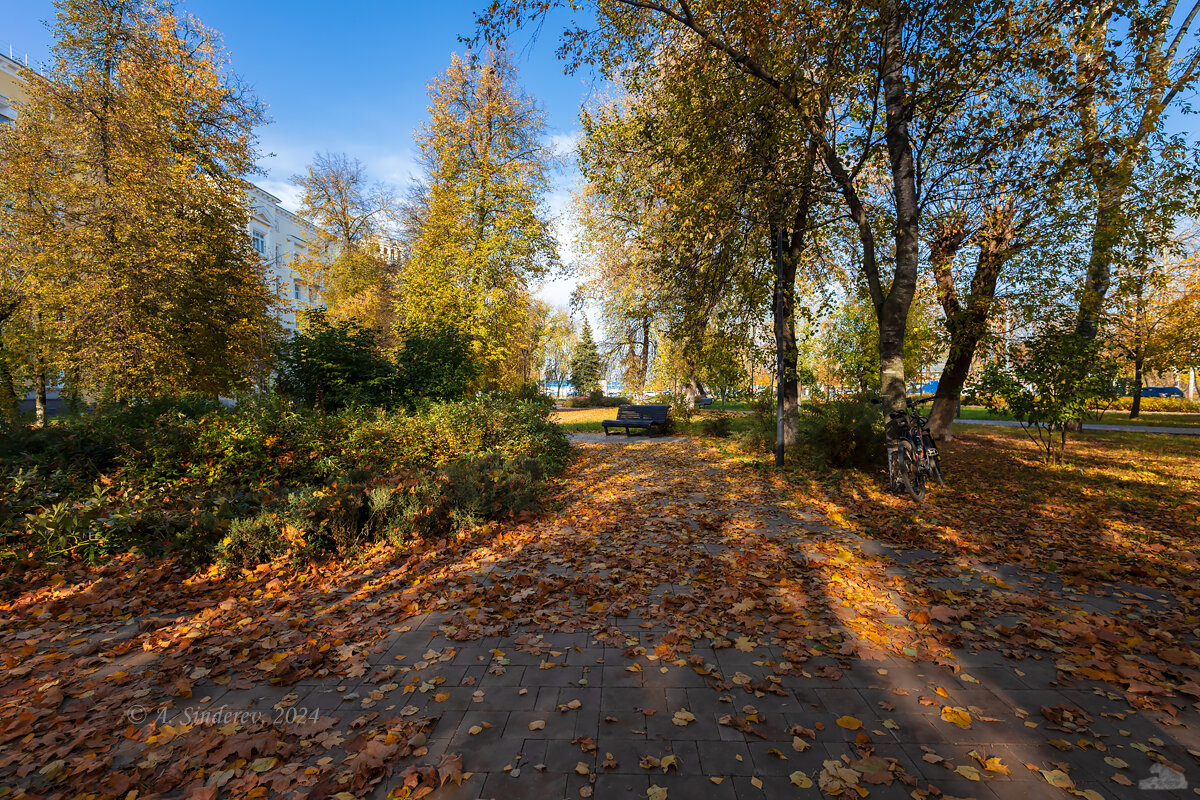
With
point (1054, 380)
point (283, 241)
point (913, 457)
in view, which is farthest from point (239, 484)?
point (283, 241)

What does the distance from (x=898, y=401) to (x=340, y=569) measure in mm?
7957

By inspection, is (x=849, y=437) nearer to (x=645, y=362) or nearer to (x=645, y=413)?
(x=645, y=413)

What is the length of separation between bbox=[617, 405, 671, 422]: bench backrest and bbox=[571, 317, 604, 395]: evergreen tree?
3269 cm

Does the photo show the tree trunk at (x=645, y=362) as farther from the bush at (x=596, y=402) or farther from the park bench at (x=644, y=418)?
the park bench at (x=644, y=418)

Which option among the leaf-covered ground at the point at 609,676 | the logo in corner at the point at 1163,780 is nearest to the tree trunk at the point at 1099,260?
the leaf-covered ground at the point at 609,676

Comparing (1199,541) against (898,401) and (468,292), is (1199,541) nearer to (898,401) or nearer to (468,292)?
(898,401)

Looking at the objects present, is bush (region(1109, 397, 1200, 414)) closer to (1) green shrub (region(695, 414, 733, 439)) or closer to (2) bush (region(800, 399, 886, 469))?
(1) green shrub (region(695, 414, 733, 439))

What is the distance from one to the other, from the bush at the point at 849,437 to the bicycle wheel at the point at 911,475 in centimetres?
152

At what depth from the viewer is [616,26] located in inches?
311

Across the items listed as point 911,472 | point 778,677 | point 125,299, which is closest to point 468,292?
point 125,299

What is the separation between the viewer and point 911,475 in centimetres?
711

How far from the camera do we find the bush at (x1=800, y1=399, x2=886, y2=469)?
883cm

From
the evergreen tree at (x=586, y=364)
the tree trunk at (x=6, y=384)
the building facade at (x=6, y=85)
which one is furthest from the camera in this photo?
the evergreen tree at (x=586, y=364)

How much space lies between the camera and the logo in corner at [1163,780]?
2070 millimetres
